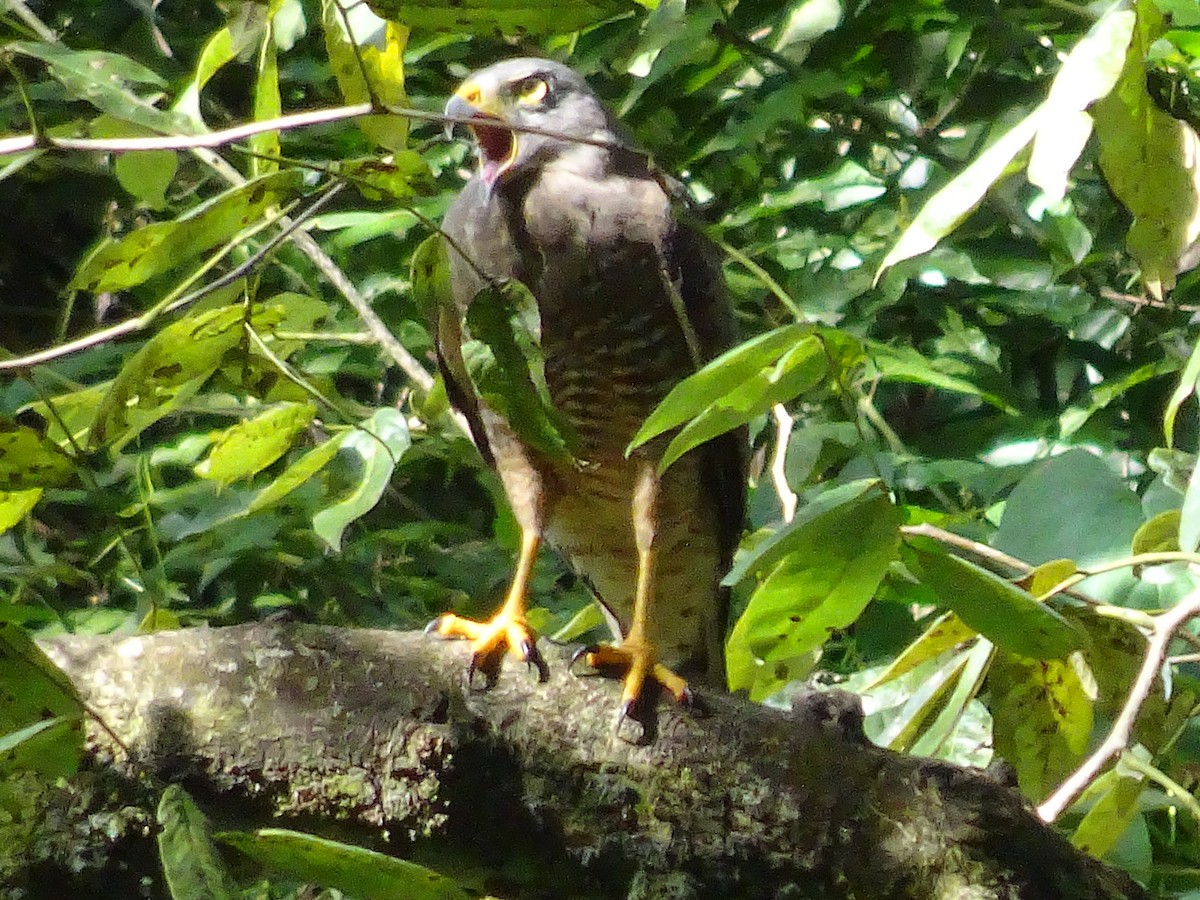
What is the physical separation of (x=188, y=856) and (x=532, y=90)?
3.91ft

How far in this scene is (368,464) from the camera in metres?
1.15

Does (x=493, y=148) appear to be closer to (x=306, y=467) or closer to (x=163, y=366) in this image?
(x=306, y=467)

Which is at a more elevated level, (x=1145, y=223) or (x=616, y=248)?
(x=1145, y=223)

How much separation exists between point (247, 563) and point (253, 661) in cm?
116

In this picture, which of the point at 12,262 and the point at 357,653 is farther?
the point at 12,262

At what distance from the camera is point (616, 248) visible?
1.38 m

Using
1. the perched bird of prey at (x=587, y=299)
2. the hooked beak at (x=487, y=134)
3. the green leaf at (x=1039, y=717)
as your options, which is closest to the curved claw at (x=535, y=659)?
the perched bird of prey at (x=587, y=299)

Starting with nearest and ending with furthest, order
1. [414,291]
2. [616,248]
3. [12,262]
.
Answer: [414,291] < [616,248] < [12,262]

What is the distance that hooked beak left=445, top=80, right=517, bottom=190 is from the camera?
4.72 ft

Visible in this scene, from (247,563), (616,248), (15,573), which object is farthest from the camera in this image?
(247,563)

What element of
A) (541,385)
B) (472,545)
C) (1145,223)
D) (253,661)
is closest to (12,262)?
(472,545)

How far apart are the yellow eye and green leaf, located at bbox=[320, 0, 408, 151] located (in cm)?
60

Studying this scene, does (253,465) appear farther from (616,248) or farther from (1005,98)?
(1005,98)

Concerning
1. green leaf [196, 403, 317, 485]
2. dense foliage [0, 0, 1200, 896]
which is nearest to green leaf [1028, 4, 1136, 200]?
dense foliage [0, 0, 1200, 896]
